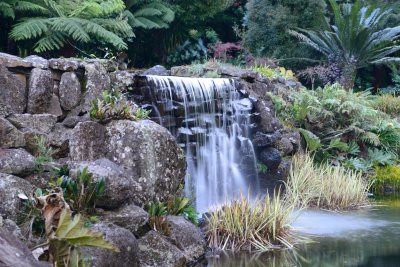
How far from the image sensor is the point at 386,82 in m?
20.1

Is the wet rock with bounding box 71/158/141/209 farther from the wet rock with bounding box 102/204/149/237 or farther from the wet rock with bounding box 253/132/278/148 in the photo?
the wet rock with bounding box 253/132/278/148

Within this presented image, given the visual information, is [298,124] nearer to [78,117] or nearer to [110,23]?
[110,23]

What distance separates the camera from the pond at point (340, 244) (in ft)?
21.9

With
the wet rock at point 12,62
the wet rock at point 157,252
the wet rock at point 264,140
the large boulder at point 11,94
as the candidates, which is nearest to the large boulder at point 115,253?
the wet rock at point 157,252

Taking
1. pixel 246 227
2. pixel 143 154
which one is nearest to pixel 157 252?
pixel 143 154

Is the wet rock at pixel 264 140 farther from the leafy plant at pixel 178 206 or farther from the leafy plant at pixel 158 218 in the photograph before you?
the leafy plant at pixel 158 218

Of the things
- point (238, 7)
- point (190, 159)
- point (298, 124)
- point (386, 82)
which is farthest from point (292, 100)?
point (386, 82)

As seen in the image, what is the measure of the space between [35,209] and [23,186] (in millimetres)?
308

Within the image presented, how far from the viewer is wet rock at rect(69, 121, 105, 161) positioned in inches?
255

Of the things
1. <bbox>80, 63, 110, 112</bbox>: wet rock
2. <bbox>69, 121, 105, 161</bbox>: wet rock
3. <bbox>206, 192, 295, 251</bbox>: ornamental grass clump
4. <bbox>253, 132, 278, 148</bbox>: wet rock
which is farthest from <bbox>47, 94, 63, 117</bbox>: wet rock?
<bbox>253, 132, 278, 148</bbox>: wet rock

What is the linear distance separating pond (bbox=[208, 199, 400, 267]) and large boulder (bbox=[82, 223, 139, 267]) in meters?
1.28

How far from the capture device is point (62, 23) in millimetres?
11586

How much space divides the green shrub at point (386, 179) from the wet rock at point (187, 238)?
22.0ft

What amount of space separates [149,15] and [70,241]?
1208cm
